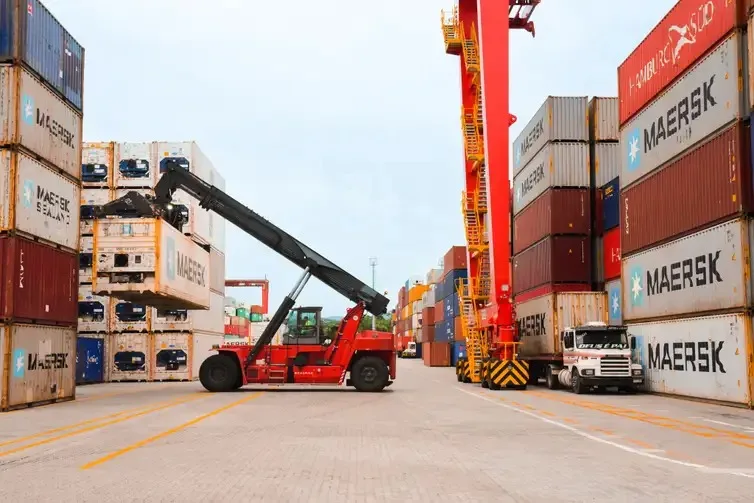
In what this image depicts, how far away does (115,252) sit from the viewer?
2292 cm

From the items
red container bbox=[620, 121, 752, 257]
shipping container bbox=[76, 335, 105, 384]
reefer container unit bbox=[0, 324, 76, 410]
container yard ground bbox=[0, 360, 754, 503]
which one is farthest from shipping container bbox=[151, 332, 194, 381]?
red container bbox=[620, 121, 752, 257]

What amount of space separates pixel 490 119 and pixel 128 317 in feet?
59.0

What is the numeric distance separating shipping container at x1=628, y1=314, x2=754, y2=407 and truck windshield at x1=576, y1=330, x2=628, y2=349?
458 mm

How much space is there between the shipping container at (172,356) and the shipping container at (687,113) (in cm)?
1979

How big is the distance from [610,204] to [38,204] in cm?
2010

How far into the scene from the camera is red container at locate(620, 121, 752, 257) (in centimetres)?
1866

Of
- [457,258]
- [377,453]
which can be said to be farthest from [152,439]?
[457,258]

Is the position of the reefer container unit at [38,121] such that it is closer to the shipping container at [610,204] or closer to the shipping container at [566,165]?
the shipping container at [566,165]

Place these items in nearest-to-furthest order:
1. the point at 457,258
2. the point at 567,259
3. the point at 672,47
Answer: 1. the point at 672,47
2. the point at 567,259
3. the point at 457,258

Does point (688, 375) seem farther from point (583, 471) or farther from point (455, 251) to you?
point (455, 251)

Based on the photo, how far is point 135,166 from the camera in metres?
33.9

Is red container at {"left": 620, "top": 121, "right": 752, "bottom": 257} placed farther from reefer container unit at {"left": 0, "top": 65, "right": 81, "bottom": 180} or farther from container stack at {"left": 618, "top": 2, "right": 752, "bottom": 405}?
reefer container unit at {"left": 0, "top": 65, "right": 81, "bottom": 180}

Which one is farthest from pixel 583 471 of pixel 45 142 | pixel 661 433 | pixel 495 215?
pixel 495 215

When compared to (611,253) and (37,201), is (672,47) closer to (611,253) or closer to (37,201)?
(611,253)
